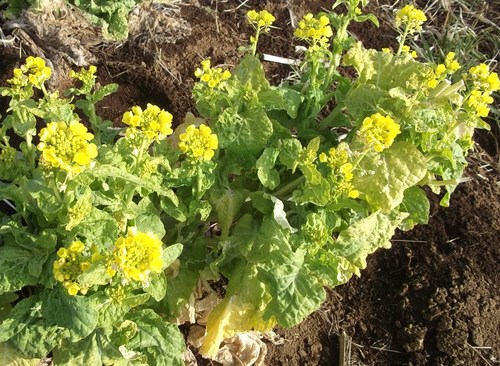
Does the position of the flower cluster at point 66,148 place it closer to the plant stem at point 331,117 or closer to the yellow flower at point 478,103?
the plant stem at point 331,117

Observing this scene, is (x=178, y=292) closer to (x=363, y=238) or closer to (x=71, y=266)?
(x=71, y=266)

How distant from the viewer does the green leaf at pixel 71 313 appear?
1.99m

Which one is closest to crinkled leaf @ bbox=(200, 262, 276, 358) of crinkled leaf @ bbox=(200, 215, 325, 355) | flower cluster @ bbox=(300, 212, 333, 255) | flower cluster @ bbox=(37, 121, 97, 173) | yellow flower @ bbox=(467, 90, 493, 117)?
crinkled leaf @ bbox=(200, 215, 325, 355)

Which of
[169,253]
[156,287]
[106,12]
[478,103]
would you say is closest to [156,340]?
[156,287]

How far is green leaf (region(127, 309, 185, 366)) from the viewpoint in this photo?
221cm

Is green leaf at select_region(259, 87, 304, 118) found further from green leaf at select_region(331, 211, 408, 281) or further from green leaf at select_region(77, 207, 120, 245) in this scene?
green leaf at select_region(77, 207, 120, 245)

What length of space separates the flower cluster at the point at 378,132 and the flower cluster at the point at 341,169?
0.10m

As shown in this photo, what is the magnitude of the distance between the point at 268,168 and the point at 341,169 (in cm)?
32

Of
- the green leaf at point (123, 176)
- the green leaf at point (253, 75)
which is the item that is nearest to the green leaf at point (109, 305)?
the green leaf at point (123, 176)

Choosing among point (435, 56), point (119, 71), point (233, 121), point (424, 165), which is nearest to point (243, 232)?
point (233, 121)

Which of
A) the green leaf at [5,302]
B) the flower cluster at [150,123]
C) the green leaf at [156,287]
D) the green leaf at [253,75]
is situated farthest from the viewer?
the green leaf at [253,75]

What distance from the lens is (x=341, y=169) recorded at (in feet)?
6.98

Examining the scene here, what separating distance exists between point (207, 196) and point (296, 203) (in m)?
0.37

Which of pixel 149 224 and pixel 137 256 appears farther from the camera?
pixel 149 224
